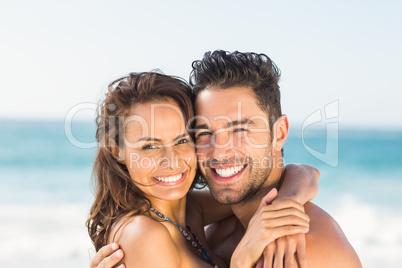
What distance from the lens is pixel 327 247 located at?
7.81ft

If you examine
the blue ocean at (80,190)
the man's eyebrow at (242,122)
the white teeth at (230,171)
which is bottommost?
the blue ocean at (80,190)

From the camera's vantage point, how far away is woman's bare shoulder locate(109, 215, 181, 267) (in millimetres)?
2459

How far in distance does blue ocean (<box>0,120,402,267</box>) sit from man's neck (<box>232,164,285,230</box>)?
193 centimetres

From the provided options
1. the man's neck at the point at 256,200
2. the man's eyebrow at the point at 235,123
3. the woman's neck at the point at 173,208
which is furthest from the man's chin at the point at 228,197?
the man's eyebrow at the point at 235,123

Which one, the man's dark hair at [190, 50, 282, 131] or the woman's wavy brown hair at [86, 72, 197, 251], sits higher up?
the man's dark hair at [190, 50, 282, 131]

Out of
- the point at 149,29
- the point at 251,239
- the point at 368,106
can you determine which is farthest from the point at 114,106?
the point at 368,106

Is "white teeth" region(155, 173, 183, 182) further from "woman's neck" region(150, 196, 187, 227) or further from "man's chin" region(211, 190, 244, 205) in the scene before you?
"man's chin" region(211, 190, 244, 205)

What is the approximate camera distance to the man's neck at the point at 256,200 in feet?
9.89

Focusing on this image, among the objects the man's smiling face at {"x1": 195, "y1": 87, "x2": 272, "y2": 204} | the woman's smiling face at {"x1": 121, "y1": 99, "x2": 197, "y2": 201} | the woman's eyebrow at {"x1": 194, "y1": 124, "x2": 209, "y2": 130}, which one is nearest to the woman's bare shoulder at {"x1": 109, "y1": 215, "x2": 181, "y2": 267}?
the woman's smiling face at {"x1": 121, "y1": 99, "x2": 197, "y2": 201}

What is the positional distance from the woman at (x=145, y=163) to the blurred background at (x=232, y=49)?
11221 mm

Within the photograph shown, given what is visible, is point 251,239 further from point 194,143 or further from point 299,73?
point 299,73

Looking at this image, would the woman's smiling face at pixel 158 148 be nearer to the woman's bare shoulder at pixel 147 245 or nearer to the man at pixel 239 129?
the man at pixel 239 129

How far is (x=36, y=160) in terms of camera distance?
1969 cm

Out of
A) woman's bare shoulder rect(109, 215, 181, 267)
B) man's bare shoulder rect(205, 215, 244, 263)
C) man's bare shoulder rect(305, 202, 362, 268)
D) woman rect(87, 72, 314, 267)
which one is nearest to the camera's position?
man's bare shoulder rect(305, 202, 362, 268)
